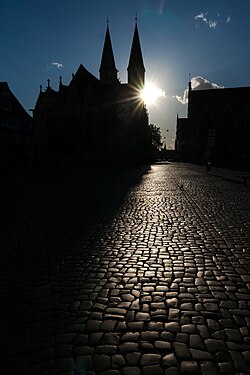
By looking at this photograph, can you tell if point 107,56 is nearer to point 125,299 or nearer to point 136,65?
point 136,65

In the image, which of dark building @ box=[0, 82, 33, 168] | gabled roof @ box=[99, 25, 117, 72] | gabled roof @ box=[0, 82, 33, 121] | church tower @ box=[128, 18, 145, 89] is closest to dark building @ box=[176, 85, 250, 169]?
church tower @ box=[128, 18, 145, 89]

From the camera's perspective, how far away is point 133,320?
3.14 m

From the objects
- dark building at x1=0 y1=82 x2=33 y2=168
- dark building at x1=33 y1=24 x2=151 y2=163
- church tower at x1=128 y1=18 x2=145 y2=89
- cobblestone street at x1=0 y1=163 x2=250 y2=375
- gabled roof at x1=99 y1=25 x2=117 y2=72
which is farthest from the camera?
gabled roof at x1=99 y1=25 x2=117 y2=72

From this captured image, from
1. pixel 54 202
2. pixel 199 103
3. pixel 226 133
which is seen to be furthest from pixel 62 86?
pixel 54 202

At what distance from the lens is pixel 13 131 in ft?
137

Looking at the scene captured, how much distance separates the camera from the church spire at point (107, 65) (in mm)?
70875

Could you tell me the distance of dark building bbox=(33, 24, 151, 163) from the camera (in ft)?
195

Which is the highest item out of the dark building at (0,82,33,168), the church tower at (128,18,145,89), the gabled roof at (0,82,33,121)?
the church tower at (128,18,145,89)

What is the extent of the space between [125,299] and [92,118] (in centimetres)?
5984

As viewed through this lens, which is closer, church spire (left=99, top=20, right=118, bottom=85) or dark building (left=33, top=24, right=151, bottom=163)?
dark building (left=33, top=24, right=151, bottom=163)

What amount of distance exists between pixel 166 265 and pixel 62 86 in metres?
65.8

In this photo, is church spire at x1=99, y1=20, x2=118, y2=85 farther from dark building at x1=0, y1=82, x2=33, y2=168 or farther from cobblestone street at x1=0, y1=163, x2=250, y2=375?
cobblestone street at x1=0, y1=163, x2=250, y2=375

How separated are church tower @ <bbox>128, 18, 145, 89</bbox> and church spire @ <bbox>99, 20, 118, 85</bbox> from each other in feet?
17.1

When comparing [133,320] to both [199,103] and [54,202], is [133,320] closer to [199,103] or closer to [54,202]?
[54,202]
